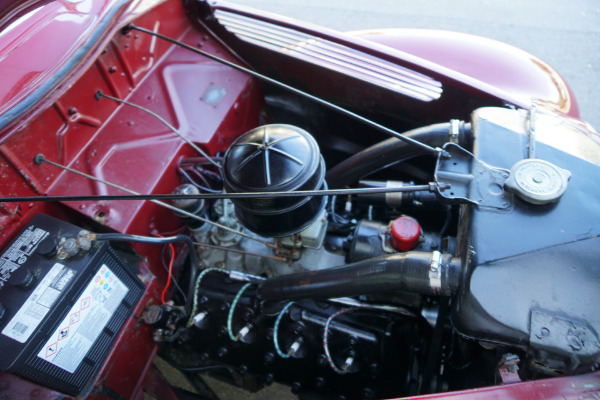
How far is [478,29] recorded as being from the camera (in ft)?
13.5

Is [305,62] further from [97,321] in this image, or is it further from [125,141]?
[97,321]

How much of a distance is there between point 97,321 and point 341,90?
4.31 feet

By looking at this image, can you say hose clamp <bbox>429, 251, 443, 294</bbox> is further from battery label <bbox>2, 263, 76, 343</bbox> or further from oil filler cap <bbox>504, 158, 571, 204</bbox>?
battery label <bbox>2, 263, 76, 343</bbox>

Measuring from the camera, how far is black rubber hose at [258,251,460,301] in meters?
1.13

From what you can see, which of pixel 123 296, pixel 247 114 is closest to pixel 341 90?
pixel 247 114

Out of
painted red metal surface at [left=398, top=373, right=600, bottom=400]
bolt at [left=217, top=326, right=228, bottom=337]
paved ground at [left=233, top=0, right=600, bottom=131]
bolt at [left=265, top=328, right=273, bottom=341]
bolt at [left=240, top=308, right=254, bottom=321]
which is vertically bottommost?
paved ground at [left=233, top=0, right=600, bottom=131]

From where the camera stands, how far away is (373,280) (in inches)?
48.3

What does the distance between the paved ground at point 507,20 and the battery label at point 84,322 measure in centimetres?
366

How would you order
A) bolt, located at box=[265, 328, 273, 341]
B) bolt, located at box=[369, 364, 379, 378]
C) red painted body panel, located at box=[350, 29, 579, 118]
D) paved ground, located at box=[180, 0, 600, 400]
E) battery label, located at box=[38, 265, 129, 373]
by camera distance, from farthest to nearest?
paved ground, located at box=[180, 0, 600, 400] → red painted body panel, located at box=[350, 29, 579, 118] → bolt, located at box=[265, 328, 273, 341] → bolt, located at box=[369, 364, 379, 378] → battery label, located at box=[38, 265, 129, 373]

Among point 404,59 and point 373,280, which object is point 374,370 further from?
point 404,59

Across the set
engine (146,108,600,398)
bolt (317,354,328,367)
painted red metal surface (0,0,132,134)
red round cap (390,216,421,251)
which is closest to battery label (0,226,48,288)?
painted red metal surface (0,0,132,134)

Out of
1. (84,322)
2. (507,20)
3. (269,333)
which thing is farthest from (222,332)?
(507,20)

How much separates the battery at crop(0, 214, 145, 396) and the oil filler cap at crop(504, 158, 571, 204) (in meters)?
1.23

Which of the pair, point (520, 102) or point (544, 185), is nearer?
point (544, 185)
